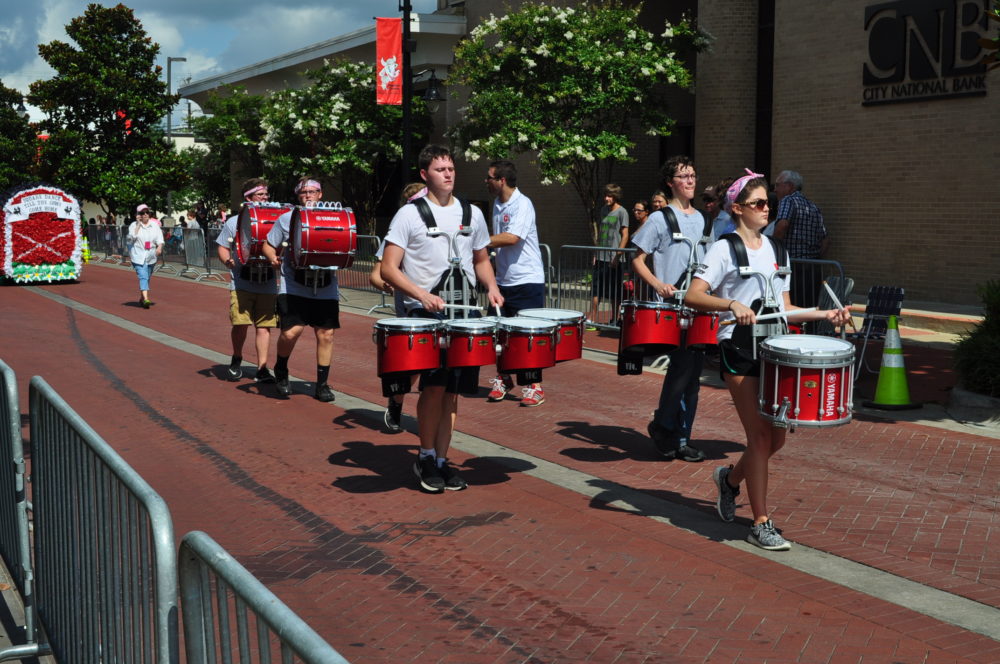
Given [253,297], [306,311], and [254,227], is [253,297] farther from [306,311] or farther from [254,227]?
[306,311]

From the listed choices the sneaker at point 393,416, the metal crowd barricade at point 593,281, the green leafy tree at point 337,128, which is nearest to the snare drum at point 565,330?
the sneaker at point 393,416

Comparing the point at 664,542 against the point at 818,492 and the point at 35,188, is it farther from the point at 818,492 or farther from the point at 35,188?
the point at 35,188

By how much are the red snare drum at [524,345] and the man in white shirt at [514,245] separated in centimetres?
316

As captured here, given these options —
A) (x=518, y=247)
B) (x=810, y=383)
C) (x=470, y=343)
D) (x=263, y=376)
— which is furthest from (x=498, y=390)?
(x=810, y=383)

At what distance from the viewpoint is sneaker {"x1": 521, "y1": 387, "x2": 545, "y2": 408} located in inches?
399

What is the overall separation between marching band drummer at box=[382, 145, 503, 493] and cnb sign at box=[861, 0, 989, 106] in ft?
41.2

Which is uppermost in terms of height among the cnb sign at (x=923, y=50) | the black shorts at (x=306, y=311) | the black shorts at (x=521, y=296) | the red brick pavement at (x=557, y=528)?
the cnb sign at (x=923, y=50)

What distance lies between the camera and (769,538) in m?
5.88

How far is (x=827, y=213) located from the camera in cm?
1947

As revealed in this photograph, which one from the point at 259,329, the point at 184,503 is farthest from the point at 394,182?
the point at 184,503

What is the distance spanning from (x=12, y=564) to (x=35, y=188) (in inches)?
946

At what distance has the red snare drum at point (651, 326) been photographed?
7.29m

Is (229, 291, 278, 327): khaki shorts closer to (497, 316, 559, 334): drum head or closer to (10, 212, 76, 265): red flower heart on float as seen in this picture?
(497, 316, 559, 334): drum head

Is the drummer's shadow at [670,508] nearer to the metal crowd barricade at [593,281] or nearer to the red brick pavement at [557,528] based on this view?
the red brick pavement at [557,528]
